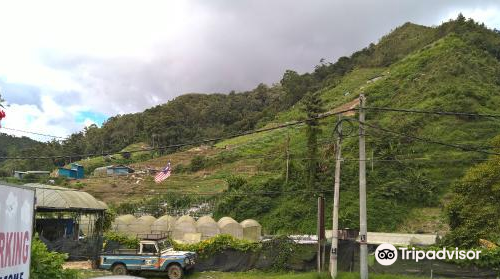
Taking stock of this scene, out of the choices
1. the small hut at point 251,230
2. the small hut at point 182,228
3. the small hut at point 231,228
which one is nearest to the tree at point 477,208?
the small hut at point 251,230

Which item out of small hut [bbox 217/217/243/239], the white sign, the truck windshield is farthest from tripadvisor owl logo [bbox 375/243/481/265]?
small hut [bbox 217/217/243/239]

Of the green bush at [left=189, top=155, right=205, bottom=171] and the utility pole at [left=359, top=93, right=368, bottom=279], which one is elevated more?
the green bush at [left=189, top=155, right=205, bottom=171]

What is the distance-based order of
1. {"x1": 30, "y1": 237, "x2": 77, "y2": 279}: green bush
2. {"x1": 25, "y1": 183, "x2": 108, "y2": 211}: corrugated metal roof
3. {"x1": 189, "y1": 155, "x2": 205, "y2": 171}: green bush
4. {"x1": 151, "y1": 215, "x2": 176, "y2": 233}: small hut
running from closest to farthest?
{"x1": 30, "y1": 237, "x2": 77, "y2": 279}: green bush
{"x1": 25, "y1": 183, "x2": 108, "y2": 211}: corrugated metal roof
{"x1": 151, "y1": 215, "x2": 176, "y2": 233}: small hut
{"x1": 189, "y1": 155, "x2": 205, "y2": 171}: green bush

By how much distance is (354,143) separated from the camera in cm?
6247

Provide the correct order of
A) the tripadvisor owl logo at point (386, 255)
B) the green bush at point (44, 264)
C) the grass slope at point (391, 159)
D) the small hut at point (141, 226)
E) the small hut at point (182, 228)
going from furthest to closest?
1. the grass slope at point (391, 159)
2. the small hut at point (141, 226)
3. the small hut at point (182, 228)
4. the tripadvisor owl logo at point (386, 255)
5. the green bush at point (44, 264)

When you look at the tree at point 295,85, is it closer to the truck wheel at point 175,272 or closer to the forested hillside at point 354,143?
the forested hillside at point 354,143

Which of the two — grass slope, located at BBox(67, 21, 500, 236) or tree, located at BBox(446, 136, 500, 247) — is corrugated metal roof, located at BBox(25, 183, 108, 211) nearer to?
grass slope, located at BBox(67, 21, 500, 236)

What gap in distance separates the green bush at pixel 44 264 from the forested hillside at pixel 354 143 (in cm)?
1266

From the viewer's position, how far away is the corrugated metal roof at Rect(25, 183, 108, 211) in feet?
98.6

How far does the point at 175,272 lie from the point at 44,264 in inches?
490

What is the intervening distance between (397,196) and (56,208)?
32.9m

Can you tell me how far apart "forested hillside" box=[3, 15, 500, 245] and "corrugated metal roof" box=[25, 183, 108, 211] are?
1388 cm

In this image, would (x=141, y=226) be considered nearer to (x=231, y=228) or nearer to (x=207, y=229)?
(x=207, y=229)

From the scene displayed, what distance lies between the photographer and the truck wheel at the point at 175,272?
23641 mm
